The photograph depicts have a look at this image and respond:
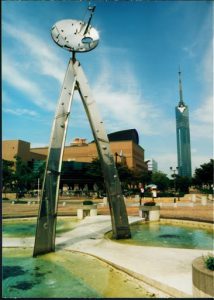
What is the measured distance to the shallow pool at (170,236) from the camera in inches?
630

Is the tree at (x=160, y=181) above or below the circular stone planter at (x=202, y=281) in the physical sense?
above

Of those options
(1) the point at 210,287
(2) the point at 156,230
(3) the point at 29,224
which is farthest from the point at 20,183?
(1) the point at 210,287

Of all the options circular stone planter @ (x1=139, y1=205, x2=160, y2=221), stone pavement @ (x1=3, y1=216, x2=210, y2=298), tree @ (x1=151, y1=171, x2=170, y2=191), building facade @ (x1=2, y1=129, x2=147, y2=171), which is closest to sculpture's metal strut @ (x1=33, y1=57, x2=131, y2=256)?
stone pavement @ (x1=3, y1=216, x2=210, y2=298)

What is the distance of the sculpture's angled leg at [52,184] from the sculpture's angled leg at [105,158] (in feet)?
4.75

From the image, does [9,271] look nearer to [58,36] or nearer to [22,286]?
[22,286]

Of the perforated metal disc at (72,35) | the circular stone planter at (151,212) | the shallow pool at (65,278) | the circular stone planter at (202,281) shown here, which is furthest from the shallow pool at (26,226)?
the circular stone planter at (202,281)

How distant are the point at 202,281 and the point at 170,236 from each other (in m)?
12.2

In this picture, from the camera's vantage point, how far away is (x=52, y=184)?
14023 millimetres

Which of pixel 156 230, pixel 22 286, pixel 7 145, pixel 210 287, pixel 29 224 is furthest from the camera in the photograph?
pixel 7 145

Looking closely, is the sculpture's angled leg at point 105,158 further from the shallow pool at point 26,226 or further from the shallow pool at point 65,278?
the shallow pool at point 26,226

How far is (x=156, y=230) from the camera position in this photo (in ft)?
68.7

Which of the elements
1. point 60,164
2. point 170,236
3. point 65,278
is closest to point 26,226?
point 170,236

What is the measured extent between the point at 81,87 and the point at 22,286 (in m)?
10.2

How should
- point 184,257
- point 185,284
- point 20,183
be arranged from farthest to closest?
point 20,183 → point 184,257 → point 185,284
